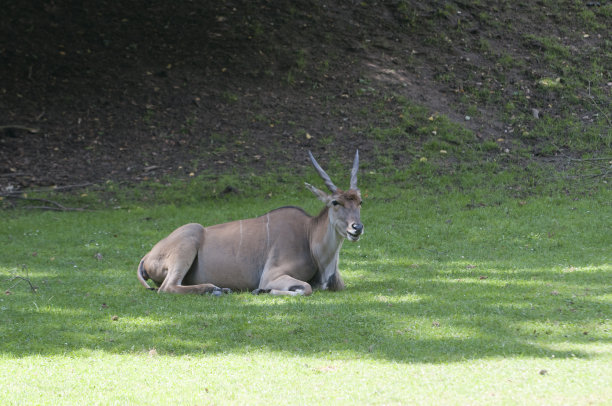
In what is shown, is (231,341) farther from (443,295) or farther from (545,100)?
(545,100)

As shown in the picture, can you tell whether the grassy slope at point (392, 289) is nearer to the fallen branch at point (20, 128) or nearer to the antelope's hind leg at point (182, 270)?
the antelope's hind leg at point (182, 270)

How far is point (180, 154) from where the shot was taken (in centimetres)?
1728

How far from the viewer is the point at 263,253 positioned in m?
9.28

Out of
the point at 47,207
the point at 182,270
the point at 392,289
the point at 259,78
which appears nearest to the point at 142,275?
the point at 182,270

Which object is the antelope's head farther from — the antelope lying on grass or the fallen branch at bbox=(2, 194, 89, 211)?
the fallen branch at bbox=(2, 194, 89, 211)

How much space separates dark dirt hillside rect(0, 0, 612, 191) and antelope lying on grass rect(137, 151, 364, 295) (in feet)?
23.5

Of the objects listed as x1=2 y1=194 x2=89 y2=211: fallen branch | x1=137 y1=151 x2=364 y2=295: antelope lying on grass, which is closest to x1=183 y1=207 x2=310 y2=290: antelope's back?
x1=137 y1=151 x2=364 y2=295: antelope lying on grass

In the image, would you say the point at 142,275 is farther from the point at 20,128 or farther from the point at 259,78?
the point at 259,78

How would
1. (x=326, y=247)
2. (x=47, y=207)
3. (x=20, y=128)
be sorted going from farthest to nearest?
1. (x=20, y=128)
2. (x=47, y=207)
3. (x=326, y=247)

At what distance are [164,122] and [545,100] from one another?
9.40 m

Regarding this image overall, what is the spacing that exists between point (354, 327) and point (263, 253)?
100 inches

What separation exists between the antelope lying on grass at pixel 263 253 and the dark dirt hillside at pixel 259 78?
23.5 feet

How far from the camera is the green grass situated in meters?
5.41

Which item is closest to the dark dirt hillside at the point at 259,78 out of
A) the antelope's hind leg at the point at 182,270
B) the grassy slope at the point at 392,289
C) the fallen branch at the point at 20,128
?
the fallen branch at the point at 20,128
